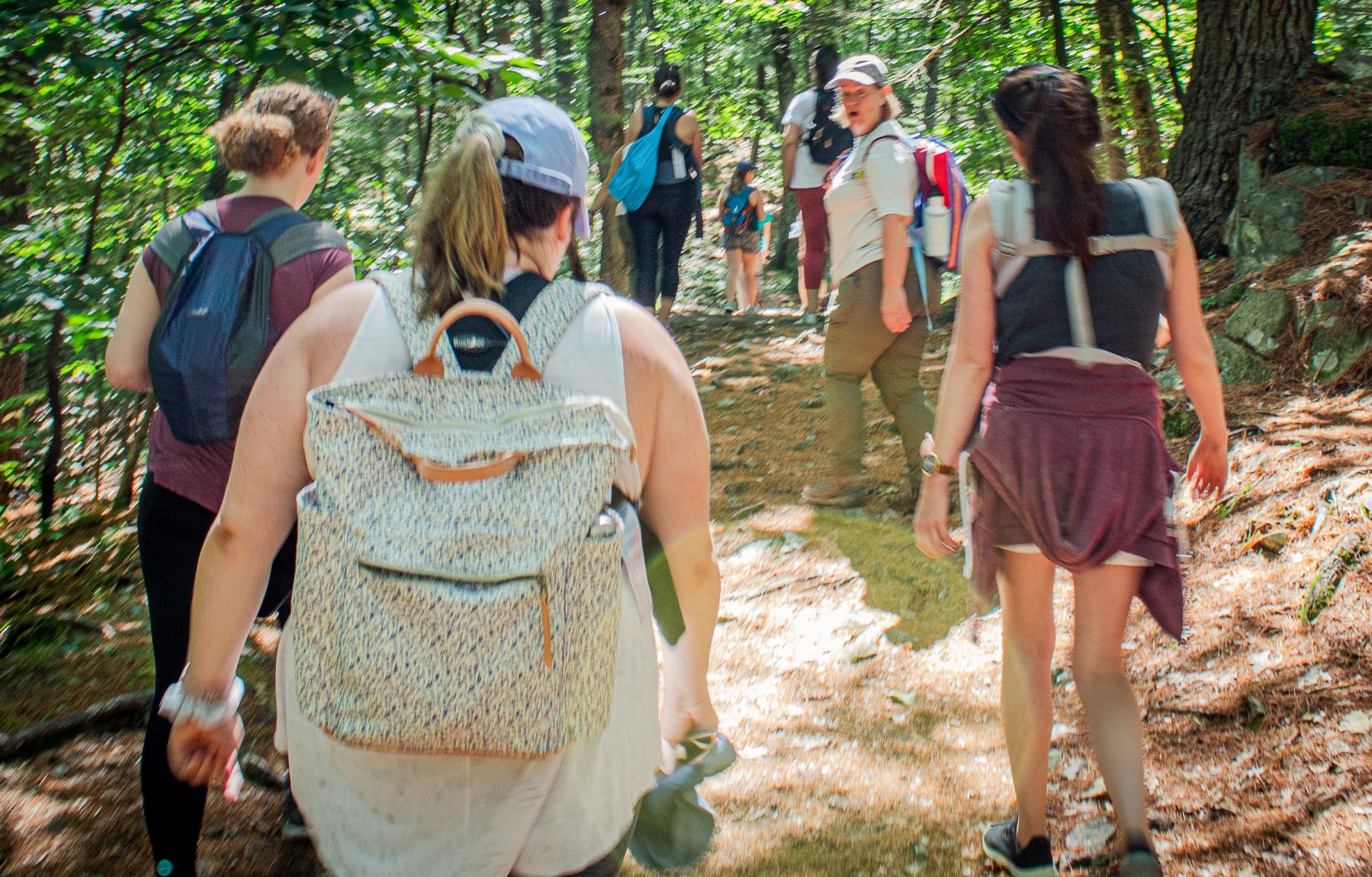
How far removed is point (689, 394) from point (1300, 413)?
4495 millimetres

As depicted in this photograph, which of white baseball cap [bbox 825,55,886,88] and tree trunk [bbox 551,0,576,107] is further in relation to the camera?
tree trunk [bbox 551,0,576,107]

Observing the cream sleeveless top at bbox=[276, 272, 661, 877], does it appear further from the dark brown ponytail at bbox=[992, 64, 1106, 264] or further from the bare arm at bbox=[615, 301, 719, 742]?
the dark brown ponytail at bbox=[992, 64, 1106, 264]

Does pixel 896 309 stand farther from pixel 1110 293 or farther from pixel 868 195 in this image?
pixel 1110 293

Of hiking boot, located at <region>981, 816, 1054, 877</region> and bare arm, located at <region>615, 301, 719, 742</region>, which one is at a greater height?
bare arm, located at <region>615, 301, 719, 742</region>

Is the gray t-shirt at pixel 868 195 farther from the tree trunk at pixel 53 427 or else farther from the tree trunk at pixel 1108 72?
the tree trunk at pixel 1108 72

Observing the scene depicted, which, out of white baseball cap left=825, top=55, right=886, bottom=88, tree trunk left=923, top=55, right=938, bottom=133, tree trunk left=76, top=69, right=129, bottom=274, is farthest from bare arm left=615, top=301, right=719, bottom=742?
tree trunk left=923, top=55, right=938, bottom=133

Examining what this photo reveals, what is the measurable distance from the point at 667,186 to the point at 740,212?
13.1 feet

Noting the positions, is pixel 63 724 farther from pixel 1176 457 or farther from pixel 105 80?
pixel 1176 457

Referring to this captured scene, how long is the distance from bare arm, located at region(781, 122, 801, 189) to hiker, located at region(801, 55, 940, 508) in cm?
343

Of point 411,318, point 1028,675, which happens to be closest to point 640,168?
point 1028,675

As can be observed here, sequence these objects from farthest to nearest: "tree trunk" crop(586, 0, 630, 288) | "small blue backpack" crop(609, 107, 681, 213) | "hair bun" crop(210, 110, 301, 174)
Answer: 1. "tree trunk" crop(586, 0, 630, 288)
2. "small blue backpack" crop(609, 107, 681, 213)
3. "hair bun" crop(210, 110, 301, 174)

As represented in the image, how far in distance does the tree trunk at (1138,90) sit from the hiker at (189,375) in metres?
8.06

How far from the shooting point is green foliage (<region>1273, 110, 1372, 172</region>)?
6828mm

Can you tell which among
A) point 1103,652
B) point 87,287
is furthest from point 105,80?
point 1103,652
